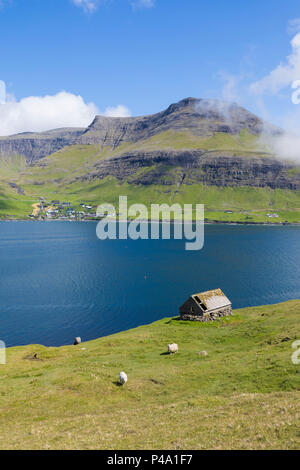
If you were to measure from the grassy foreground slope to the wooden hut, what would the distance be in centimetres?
1046

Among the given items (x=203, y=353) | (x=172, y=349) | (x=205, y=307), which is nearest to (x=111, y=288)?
(x=205, y=307)

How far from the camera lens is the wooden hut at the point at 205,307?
78.2 metres

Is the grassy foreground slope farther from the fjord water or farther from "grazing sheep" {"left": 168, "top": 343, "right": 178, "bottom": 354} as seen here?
the fjord water

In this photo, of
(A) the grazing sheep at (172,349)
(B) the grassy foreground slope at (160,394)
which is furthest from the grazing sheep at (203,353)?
(A) the grazing sheep at (172,349)

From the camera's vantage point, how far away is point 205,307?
78.9m

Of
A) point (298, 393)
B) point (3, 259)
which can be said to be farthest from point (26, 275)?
point (298, 393)

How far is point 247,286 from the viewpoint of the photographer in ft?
450

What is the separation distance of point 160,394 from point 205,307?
4221 centimetres

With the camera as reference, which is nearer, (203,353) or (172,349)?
(203,353)

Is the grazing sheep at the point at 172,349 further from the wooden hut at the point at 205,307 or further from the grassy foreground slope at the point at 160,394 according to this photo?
the wooden hut at the point at 205,307

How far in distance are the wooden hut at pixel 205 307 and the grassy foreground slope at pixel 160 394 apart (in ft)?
34.3

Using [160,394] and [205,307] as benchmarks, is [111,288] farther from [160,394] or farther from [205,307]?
[160,394]

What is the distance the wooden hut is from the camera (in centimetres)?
7819
